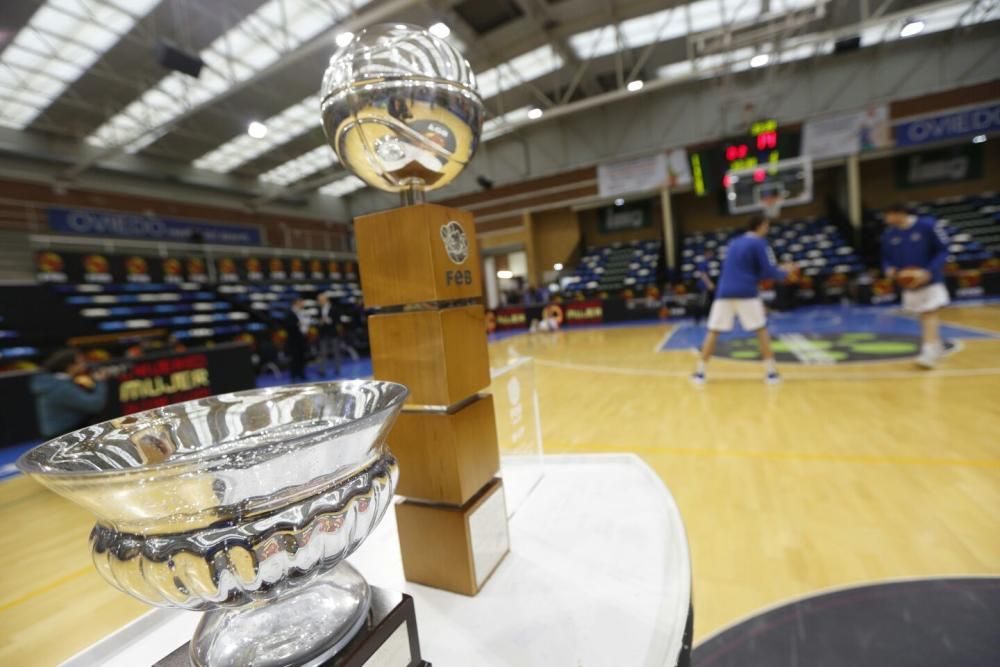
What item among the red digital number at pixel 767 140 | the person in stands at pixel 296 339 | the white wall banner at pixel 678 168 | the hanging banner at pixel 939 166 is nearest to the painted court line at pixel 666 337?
the red digital number at pixel 767 140

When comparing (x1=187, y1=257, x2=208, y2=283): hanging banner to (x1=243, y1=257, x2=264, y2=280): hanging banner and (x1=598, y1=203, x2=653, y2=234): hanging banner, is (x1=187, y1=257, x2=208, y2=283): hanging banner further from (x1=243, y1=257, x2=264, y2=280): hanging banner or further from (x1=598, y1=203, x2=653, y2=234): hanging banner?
(x1=598, y1=203, x2=653, y2=234): hanging banner

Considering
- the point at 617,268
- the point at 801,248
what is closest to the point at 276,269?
the point at 617,268

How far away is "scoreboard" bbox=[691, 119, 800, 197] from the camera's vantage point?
9367 mm

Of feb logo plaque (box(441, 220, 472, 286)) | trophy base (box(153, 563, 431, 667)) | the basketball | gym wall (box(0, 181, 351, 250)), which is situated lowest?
trophy base (box(153, 563, 431, 667))

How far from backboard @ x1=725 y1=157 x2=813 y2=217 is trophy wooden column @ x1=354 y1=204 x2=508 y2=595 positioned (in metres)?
10.8

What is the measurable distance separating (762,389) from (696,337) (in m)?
3.40

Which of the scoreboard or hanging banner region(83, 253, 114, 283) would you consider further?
the scoreboard

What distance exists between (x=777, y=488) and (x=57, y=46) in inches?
465

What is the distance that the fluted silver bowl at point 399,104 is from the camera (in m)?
0.65

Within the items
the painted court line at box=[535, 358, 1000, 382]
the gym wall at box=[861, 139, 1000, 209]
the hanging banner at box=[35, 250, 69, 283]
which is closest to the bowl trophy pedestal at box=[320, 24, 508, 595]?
the painted court line at box=[535, 358, 1000, 382]

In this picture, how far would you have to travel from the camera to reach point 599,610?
58cm

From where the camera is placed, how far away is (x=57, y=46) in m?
7.62

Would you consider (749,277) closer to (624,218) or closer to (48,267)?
(624,218)

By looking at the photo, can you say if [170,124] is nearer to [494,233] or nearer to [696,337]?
[494,233]
